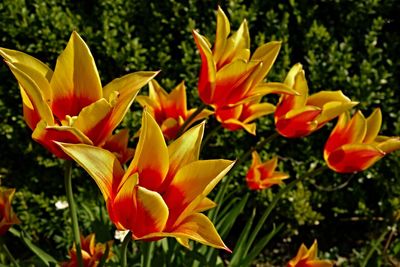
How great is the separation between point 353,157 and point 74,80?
2.33 ft

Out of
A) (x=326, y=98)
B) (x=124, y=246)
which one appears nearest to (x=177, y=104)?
(x=326, y=98)

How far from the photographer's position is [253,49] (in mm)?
2586

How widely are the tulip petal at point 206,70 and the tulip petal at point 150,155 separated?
34 cm

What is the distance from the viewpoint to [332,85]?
2.57m

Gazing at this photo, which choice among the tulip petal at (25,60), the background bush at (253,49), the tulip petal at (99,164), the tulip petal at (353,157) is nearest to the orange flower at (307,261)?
the tulip petal at (353,157)

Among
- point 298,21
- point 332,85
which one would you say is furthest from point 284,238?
point 298,21

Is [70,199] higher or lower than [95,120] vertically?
lower

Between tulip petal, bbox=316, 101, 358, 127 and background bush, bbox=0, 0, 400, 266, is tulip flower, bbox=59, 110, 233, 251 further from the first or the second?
background bush, bbox=0, 0, 400, 266

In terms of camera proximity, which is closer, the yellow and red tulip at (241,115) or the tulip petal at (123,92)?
the tulip petal at (123,92)

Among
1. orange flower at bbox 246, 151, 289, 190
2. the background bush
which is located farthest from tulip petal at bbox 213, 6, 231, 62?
the background bush

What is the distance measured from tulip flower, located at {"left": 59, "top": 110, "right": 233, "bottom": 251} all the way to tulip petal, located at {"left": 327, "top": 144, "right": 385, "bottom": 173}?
528 millimetres

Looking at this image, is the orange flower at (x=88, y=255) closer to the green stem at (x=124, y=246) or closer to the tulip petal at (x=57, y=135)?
the green stem at (x=124, y=246)

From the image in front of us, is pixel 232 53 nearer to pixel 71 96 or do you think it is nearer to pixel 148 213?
pixel 71 96

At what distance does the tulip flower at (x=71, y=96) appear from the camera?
907mm
